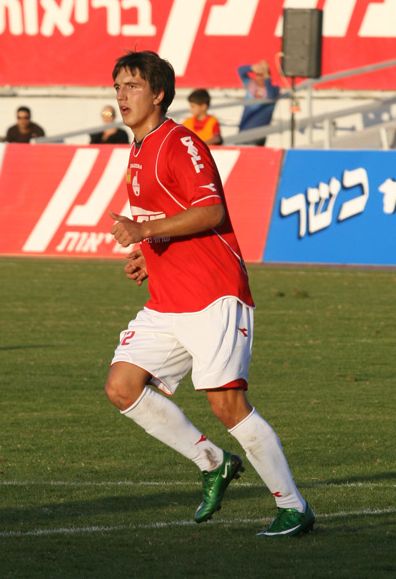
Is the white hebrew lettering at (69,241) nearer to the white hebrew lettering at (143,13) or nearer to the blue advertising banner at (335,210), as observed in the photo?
the blue advertising banner at (335,210)

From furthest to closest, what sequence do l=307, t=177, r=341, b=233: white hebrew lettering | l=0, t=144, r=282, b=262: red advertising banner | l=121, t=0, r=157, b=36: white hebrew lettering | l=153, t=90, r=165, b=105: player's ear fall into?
l=121, t=0, r=157, b=36: white hebrew lettering
l=0, t=144, r=282, b=262: red advertising banner
l=307, t=177, r=341, b=233: white hebrew lettering
l=153, t=90, r=165, b=105: player's ear

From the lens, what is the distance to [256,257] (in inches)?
871

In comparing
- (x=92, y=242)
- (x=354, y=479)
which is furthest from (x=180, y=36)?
(x=354, y=479)

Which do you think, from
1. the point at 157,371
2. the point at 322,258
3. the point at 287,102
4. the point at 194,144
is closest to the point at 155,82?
the point at 194,144

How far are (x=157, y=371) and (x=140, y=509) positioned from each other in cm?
82

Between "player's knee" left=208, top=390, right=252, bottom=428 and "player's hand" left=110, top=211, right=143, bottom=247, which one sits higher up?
"player's hand" left=110, top=211, right=143, bottom=247

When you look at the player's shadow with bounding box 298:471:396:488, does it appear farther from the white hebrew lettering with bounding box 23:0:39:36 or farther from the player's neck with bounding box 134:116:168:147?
the white hebrew lettering with bounding box 23:0:39:36

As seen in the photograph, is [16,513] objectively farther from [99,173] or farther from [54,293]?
[99,173]

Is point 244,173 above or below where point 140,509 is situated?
below

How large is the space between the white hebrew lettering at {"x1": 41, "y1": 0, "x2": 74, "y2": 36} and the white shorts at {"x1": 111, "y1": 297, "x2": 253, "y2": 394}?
26897 millimetres

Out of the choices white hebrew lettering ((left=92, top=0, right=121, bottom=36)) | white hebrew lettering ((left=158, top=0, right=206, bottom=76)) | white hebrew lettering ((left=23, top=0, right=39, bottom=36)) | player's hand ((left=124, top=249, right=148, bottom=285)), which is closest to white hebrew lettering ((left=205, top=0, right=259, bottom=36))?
white hebrew lettering ((left=158, top=0, right=206, bottom=76))

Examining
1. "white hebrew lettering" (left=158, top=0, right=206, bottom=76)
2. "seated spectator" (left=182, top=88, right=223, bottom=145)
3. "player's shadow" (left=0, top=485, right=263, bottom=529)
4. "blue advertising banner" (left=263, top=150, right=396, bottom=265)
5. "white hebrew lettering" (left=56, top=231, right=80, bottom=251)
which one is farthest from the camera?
"white hebrew lettering" (left=158, top=0, right=206, bottom=76)

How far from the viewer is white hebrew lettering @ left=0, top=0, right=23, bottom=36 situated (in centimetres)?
3397

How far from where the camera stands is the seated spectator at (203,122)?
23.7 m
